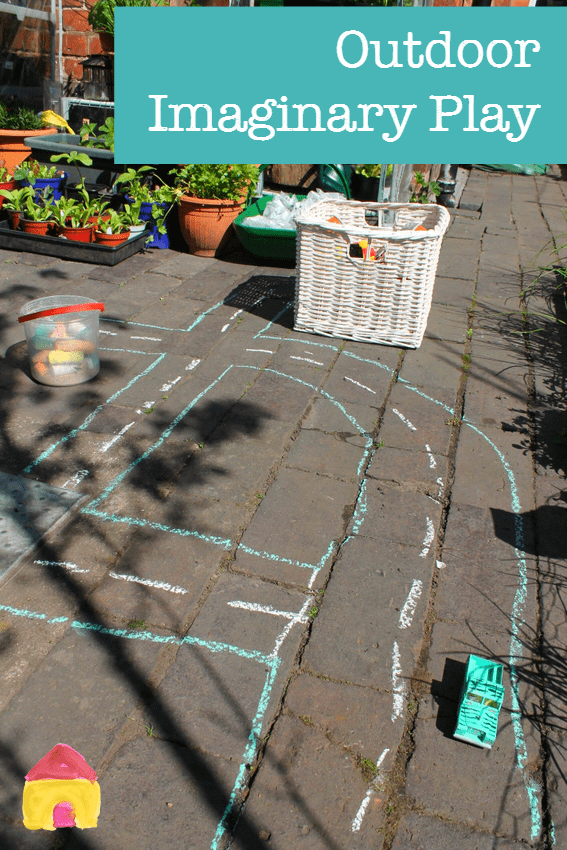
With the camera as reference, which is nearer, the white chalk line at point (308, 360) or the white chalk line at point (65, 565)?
the white chalk line at point (65, 565)

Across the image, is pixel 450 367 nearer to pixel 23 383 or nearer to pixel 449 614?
pixel 449 614

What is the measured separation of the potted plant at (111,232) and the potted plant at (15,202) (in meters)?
0.69

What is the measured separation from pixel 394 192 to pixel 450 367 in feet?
9.85

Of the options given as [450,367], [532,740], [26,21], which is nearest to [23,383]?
[450,367]

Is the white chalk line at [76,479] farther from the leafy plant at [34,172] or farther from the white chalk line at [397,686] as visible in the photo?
the leafy plant at [34,172]

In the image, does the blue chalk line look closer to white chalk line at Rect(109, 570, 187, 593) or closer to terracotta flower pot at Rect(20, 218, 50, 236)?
white chalk line at Rect(109, 570, 187, 593)

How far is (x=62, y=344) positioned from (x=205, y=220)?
2703 mm

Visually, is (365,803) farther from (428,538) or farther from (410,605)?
(428,538)

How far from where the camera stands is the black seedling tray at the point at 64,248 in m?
5.69

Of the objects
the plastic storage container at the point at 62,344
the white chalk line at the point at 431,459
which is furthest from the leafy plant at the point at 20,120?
the white chalk line at the point at 431,459

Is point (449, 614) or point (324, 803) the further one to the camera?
point (449, 614)

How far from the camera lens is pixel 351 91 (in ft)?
16.5

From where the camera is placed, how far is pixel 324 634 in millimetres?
2363

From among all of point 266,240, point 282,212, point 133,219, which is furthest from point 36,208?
point 282,212
